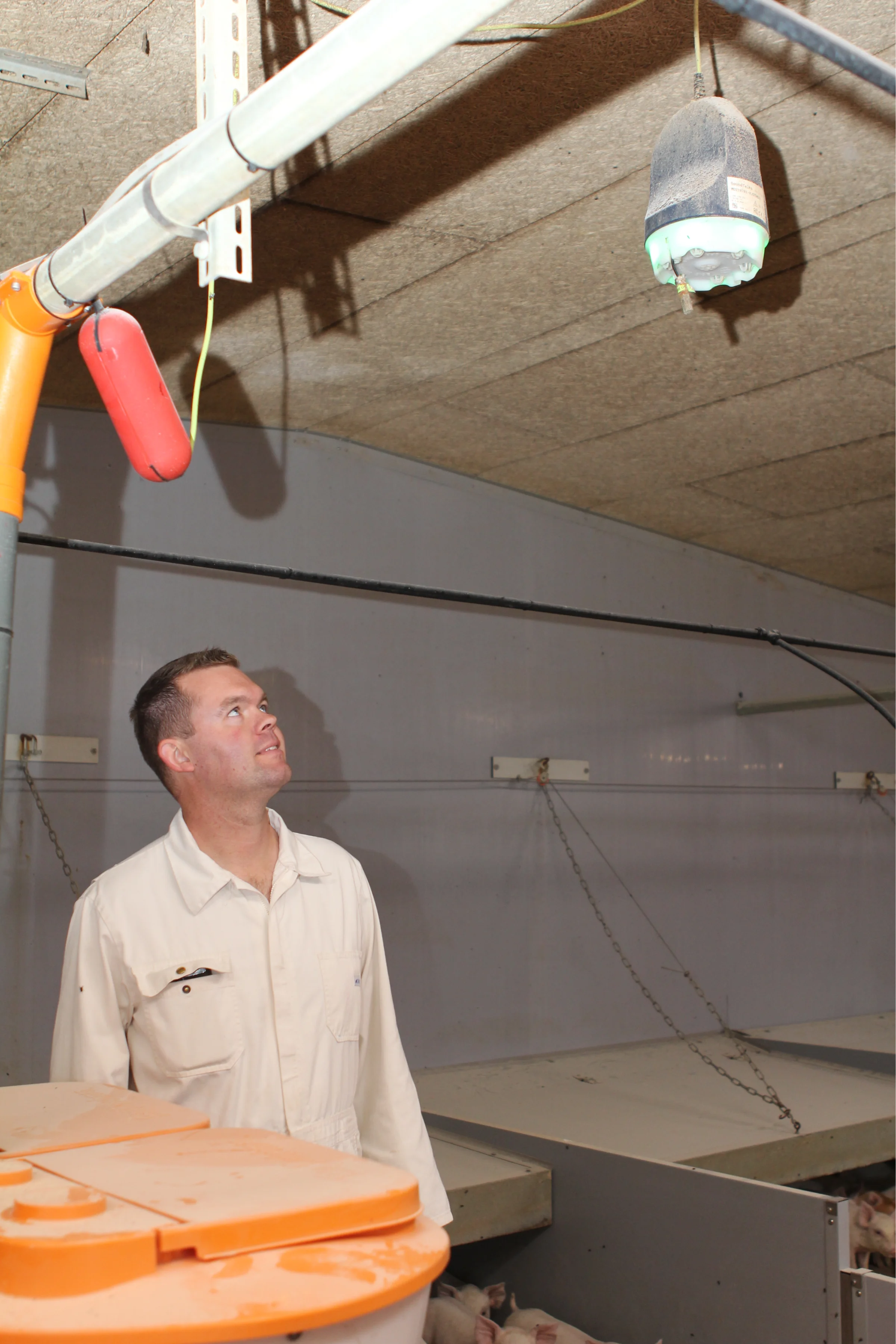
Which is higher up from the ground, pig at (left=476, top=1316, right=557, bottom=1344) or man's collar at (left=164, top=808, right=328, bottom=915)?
man's collar at (left=164, top=808, right=328, bottom=915)

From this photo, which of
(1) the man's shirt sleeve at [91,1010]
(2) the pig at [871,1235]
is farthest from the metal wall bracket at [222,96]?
(2) the pig at [871,1235]

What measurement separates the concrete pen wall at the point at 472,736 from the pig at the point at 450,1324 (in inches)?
67.5

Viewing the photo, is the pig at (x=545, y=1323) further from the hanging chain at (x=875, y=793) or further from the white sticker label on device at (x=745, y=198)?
the hanging chain at (x=875, y=793)

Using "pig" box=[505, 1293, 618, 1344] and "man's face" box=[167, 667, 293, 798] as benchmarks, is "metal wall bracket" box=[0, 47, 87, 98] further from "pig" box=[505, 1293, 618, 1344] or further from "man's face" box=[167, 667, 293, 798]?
"pig" box=[505, 1293, 618, 1344]

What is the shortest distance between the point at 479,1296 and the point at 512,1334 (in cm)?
30

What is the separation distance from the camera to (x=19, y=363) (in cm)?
131

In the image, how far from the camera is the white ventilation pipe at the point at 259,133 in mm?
1039

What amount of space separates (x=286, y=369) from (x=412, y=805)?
1986 mm

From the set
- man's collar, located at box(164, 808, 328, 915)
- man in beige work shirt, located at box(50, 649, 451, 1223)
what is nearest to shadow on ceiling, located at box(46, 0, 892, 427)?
man in beige work shirt, located at box(50, 649, 451, 1223)

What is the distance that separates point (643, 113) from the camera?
2.76 m

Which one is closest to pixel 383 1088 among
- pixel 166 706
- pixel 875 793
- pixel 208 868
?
pixel 208 868

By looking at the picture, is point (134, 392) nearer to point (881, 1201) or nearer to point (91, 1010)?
point (91, 1010)

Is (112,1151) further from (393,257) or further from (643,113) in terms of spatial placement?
(393,257)

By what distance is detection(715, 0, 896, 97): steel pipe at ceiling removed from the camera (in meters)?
1.28
